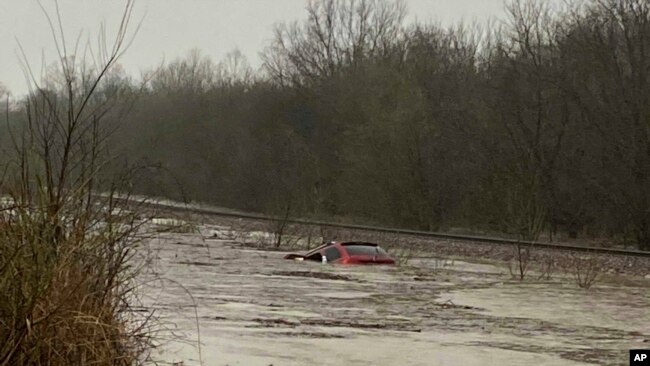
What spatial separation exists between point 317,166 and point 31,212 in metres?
62.5

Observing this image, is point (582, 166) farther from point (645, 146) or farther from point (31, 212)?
point (31, 212)

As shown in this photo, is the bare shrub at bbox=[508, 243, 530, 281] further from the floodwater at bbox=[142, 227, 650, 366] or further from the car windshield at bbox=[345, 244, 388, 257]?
the car windshield at bbox=[345, 244, 388, 257]

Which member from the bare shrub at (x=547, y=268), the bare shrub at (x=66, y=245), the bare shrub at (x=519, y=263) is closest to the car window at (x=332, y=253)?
the bare shrub at (x=519, y=263)

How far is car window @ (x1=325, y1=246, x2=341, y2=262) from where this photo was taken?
3238cm

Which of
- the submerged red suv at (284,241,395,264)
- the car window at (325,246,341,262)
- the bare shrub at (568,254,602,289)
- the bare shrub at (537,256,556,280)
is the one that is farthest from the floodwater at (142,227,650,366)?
the bare shrub at (537,256,556,280)

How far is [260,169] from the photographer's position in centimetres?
7925

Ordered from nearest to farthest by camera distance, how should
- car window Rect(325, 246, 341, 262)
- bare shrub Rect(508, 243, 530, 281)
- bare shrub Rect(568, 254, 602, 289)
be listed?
bare shrub Rect(568, 254, 602, 289) → bare shrub Rect(508, 243, 530, 281) → car window Rect(325, 246, 341, 262)

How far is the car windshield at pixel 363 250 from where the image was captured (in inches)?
1267

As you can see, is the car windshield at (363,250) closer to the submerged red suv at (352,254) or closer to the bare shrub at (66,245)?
the submerged red suv at (352,254)

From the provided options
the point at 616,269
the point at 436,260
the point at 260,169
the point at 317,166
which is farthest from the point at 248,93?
the point at 616,269

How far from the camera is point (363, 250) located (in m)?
32.4

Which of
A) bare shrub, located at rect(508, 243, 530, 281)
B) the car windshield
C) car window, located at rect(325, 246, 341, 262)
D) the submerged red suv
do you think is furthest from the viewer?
car window, located at rect(325, 246, 341, 262)

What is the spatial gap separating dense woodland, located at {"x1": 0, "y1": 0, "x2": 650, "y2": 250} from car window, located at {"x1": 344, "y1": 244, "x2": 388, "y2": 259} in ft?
21.0

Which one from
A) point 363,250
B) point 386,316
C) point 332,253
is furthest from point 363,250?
point 386,316
